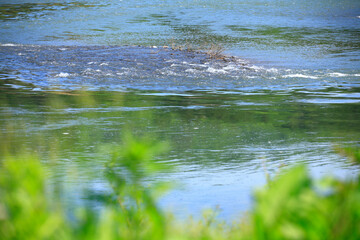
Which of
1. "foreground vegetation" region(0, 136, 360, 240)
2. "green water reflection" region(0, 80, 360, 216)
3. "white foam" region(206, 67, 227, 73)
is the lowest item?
"white foam" region(206, 67, 227, 73)

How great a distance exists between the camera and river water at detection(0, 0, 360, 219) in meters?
4.34

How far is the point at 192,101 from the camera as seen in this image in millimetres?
7746

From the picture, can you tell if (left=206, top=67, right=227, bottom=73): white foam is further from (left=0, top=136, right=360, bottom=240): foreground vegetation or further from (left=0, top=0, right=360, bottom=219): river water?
(left=0, top=136, right=360, bottom=240): foreground vegetation

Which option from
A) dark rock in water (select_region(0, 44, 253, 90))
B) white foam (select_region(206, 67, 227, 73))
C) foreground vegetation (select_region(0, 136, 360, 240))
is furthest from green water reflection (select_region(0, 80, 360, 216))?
white foam (select_region(206, 67, 227, 73))

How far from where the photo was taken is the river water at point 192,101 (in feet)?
14.2

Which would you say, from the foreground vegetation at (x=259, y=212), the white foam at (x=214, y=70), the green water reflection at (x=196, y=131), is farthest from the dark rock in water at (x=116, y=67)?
the foreground vegetation at (x=259, y=212)

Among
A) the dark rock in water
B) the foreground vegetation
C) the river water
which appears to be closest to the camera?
the foreground vegetation

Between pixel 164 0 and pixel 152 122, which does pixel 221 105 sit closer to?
pixel 152 122

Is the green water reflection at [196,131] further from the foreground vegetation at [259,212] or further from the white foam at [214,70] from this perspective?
the white foam at [214,70]

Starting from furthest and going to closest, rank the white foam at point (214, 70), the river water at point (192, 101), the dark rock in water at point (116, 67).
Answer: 1. the white foam at point (214, 70)
2. the dark rock in water at point (116, 67)
3. the river water at point (192, 101)

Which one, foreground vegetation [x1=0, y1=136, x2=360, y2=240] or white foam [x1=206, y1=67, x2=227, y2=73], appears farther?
white foam [x1=206, y1=67, x2=227, y2=73]

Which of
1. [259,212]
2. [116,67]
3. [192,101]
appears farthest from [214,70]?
[259,212]

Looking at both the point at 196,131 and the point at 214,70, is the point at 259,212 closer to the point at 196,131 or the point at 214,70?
the point at 196,131

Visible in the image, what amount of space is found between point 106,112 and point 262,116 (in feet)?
6.67
